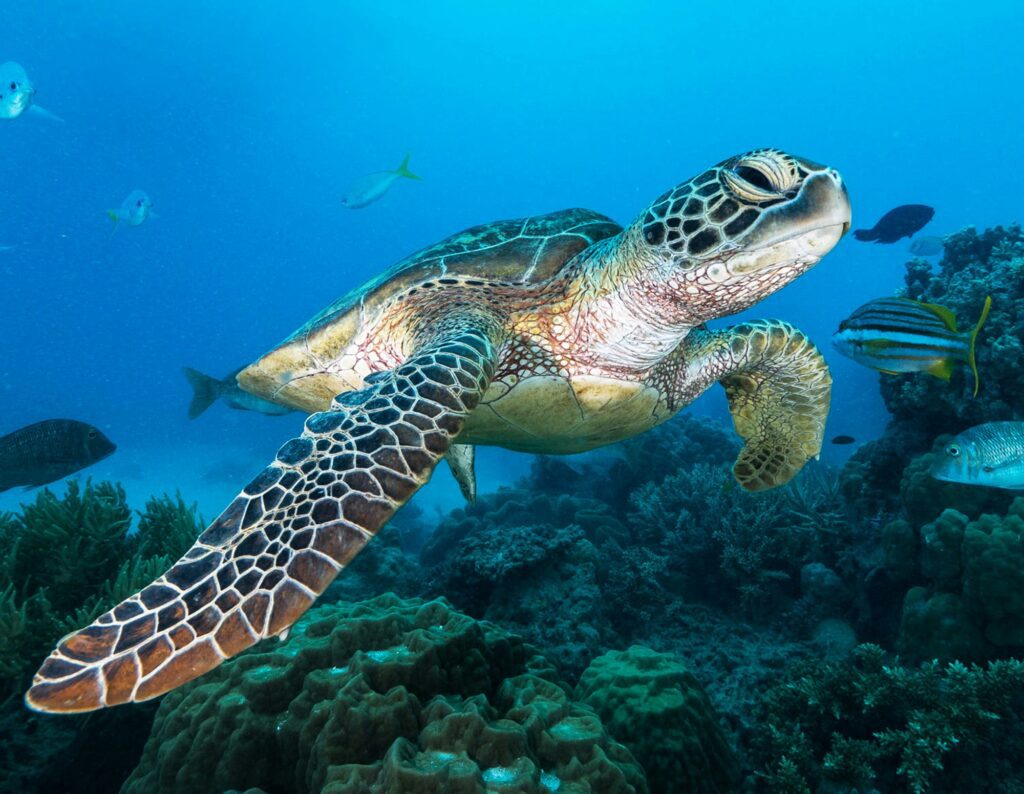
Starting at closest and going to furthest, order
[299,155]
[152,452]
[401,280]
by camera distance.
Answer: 1. [401,280]
2. [152,452]
3. [299,155]

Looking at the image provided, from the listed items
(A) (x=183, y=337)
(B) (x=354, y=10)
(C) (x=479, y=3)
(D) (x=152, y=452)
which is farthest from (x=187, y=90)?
(D) (x=152, y=452)

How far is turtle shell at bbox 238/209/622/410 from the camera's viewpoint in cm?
340

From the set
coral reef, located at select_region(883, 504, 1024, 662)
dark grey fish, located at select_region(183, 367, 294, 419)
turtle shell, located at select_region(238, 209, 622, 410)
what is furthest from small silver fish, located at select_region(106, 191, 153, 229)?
coral reef, located at select_region(883, 504, 1024, 662)

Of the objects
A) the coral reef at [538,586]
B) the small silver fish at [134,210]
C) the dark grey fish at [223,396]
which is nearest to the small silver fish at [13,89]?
the small silver fish at [134,210]

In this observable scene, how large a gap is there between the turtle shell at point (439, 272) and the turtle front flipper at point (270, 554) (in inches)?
59.1

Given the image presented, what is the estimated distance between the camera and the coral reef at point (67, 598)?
9.98ft

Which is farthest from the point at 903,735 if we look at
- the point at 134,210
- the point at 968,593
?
the point at 134,210

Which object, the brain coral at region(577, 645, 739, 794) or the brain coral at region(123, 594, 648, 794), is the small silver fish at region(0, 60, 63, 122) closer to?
the brain coral at region(123, 594, 648, 794)

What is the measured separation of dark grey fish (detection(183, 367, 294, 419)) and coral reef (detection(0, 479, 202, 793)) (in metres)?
2.77

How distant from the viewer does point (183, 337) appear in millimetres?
82375

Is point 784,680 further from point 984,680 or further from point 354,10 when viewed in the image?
point 354,10

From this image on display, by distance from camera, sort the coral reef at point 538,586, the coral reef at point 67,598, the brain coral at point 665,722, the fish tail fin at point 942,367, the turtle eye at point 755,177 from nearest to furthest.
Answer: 1. the turtle eye at point 755,177
2. the brain coral at point 665,722
3. the coral reef at point 67,598
4. the fish tail fin at point 942,367
5. the coral reef at point 538,586

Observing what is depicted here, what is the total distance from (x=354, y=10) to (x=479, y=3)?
23.9 metres

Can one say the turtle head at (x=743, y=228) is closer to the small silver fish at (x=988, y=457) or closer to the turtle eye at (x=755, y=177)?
the turtle eye at (x=755, y=177)
